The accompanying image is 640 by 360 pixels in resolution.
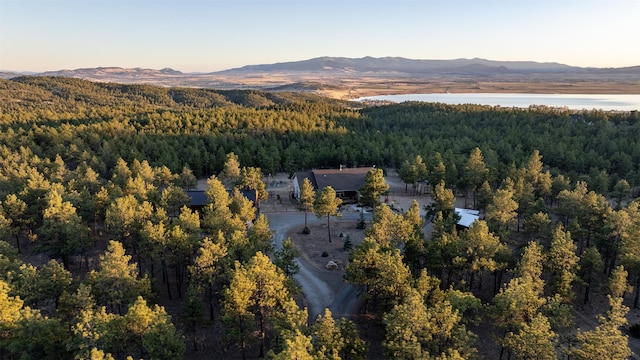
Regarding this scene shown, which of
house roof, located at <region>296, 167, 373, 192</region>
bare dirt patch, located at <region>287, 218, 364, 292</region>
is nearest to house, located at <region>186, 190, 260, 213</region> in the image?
bare dirt patch, located at <region>287, 218, 364, 292</region>

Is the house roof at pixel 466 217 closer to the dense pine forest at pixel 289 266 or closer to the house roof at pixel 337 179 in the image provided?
the dense pine forest at pixel 289 266

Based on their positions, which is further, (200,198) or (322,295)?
(200,198)

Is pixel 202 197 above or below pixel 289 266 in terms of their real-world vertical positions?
above

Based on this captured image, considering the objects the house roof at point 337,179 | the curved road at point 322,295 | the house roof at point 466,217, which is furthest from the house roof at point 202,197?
the house roof at point 466,217

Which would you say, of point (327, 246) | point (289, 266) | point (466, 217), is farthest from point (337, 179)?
point (289, 266)

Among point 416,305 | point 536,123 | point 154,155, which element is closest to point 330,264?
point 416,305

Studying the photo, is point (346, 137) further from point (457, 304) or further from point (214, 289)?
point (457, 304)

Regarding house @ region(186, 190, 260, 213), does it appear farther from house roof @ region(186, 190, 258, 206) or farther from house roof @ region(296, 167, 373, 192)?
house roof @ region(296, 167, 373, 192)

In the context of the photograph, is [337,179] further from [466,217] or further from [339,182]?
[466,217]
